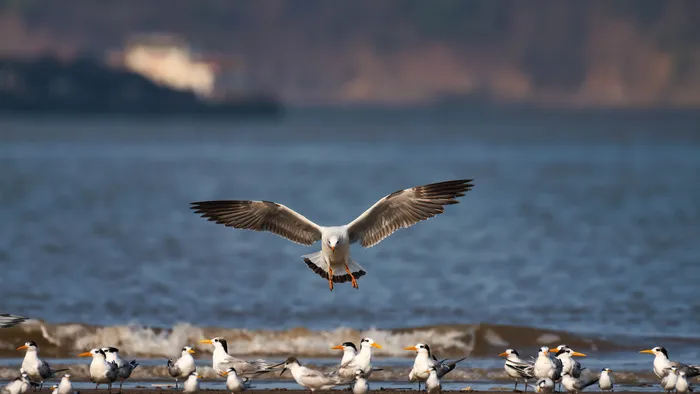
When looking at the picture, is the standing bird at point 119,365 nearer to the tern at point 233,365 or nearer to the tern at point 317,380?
the tern at point 233,365

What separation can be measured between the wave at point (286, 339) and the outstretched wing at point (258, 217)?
2.48 m

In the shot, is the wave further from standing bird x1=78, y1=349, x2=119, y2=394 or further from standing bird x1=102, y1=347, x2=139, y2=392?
standing bird x1=78, y1=349, x2=119, y2=394

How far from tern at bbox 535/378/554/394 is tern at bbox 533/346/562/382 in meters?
0.07

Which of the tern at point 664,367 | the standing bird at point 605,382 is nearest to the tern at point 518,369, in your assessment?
the standing bird at point 605,382

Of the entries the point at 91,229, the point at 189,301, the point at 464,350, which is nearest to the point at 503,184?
the point at 91,229

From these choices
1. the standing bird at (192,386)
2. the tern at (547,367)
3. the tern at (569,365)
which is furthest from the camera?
the tern at (569,365)

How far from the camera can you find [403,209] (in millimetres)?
17016

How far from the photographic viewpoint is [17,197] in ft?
179

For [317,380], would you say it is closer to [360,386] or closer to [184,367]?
[360,386]

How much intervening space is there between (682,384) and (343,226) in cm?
454

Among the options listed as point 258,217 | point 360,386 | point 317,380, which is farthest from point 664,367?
point 258,217

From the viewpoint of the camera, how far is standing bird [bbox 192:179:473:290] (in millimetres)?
16797

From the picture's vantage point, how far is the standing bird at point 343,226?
16.8m

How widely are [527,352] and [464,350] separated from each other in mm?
856
